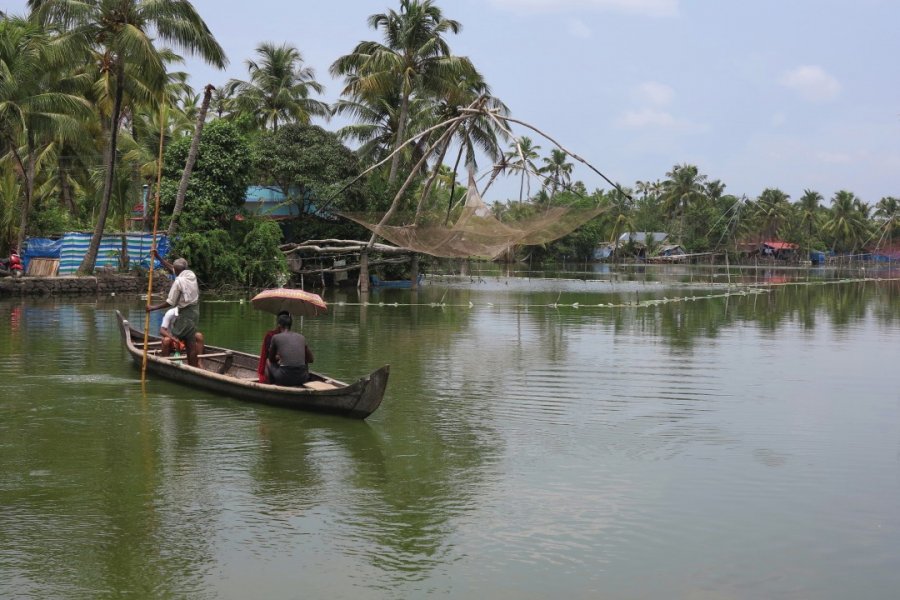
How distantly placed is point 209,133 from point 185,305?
17.6 meters

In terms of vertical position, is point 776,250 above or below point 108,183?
below

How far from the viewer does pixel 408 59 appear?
29.1 meters

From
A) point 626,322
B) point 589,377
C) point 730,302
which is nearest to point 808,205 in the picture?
point 730,302

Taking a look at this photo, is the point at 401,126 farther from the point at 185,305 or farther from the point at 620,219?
the point at 620,219

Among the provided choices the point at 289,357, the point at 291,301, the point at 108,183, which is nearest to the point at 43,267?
the point at 108,183

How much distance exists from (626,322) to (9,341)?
12040 millimetres

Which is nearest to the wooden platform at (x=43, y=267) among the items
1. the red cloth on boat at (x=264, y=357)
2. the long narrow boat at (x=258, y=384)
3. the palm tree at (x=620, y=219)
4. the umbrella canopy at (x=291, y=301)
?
the long narrow boat at (x=258, y=384)

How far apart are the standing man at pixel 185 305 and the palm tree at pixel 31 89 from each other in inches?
580

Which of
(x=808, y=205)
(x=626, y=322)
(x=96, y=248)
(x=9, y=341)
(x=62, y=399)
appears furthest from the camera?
(x=808, y=205)

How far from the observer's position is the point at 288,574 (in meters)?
5.02

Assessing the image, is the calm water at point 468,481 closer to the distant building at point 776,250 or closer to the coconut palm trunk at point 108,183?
the coconut palm trunk at point 108,183

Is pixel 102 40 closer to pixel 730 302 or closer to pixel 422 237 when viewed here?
pixel 422 237

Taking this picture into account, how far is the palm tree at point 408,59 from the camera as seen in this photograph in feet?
94.4

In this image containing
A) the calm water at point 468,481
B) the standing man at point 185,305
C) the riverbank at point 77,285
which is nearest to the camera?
the calm water at point 468,481
